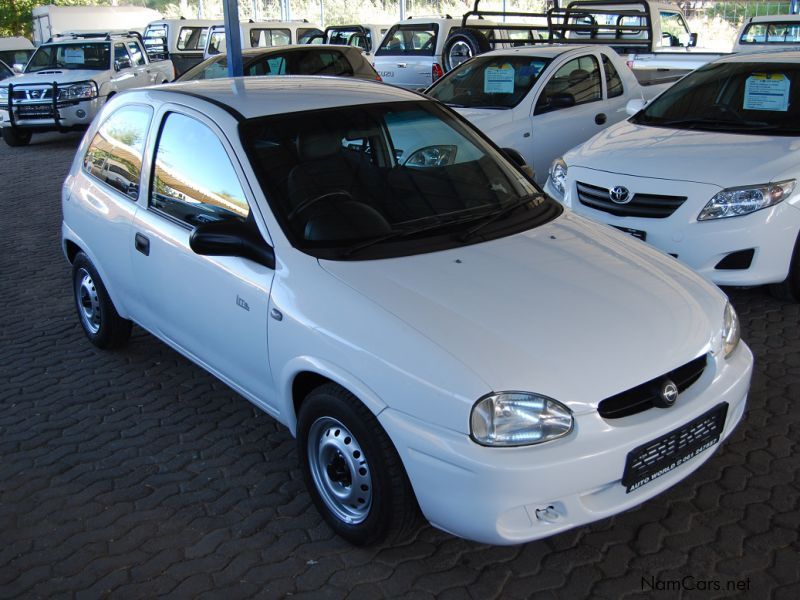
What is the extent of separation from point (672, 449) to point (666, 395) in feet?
0.70

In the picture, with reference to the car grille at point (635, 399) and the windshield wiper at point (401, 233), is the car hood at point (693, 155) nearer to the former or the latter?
the windshield wiper at point (401, 233)

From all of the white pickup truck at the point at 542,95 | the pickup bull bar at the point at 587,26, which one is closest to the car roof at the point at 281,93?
the white pickup truck at the point at 542,95

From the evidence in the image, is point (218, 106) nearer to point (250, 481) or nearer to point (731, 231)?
point (250, 481)

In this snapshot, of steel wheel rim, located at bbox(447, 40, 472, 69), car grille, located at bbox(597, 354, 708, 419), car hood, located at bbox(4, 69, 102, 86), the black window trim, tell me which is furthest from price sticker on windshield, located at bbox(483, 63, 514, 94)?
car hood, located at bbox(4, 69, 102, 86)

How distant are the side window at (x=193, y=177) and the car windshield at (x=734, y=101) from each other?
13.3 ft

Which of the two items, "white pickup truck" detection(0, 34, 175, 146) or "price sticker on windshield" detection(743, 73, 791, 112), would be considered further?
"white pickup truck" detection(0, 34, 175, 146)

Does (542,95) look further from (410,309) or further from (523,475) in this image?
(523,475)

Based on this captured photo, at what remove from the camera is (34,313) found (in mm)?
6020

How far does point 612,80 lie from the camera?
9078 millimetres

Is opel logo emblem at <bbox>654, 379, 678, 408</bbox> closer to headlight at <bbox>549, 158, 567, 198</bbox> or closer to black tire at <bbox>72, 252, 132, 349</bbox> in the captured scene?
black tire at <bbox>72, 252, 132, 349</bbox>

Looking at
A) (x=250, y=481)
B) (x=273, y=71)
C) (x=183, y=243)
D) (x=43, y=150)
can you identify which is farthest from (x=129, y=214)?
(x=43, y=150)

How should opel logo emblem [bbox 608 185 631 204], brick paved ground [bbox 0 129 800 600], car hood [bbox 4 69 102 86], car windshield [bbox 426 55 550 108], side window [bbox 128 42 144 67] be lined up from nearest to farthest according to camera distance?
brick paved ground [bbox 0 129 800 600], opel logo emblem [bbox 608 185 631 204], car windshield [bbox 426 55 550 108], car hood [bbox 4 69 102 86], side window [bbox 128 42 144 67]

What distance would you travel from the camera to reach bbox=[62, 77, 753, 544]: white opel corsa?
268cm

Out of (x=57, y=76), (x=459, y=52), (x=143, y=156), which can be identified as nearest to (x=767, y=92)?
(x=143, y=156)
